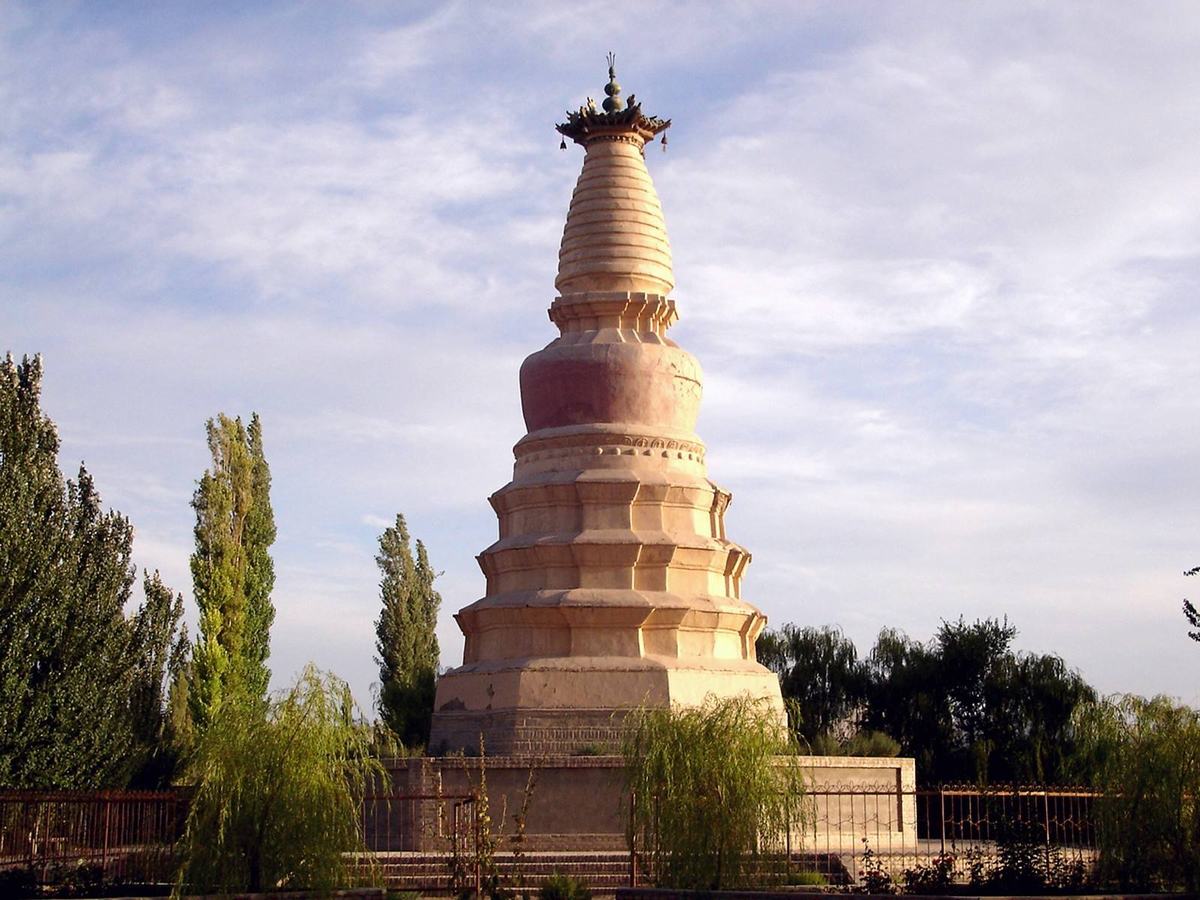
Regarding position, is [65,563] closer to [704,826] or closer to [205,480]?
[205,480]

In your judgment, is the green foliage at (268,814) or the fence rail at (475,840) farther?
the fence rail at (475,840)

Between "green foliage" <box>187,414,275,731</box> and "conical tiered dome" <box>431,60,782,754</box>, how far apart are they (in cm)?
964

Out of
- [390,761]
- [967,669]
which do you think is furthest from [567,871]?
[967,669]

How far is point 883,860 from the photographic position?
24969mm

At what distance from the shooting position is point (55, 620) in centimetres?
3083

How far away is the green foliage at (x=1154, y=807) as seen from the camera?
20812mm

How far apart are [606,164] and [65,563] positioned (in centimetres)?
1349

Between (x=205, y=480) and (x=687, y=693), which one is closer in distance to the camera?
(x=687, y=693)

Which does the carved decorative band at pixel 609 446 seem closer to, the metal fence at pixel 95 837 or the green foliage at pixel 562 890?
the metal fence at pixel 95 837

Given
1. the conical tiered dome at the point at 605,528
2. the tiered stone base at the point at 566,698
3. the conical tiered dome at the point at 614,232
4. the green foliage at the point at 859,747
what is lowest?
the green foliage at the point at 859,747

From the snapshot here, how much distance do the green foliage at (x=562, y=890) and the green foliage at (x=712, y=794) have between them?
101cm

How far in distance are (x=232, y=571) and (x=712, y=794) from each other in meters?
23.0

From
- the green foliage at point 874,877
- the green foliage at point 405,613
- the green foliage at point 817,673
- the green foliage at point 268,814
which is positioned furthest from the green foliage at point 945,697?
the green foliage at point 268,814

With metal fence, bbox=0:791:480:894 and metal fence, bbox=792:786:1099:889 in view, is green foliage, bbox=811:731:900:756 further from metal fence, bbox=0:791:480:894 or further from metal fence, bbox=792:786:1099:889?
metal fence, bbox=0:791:480:894
